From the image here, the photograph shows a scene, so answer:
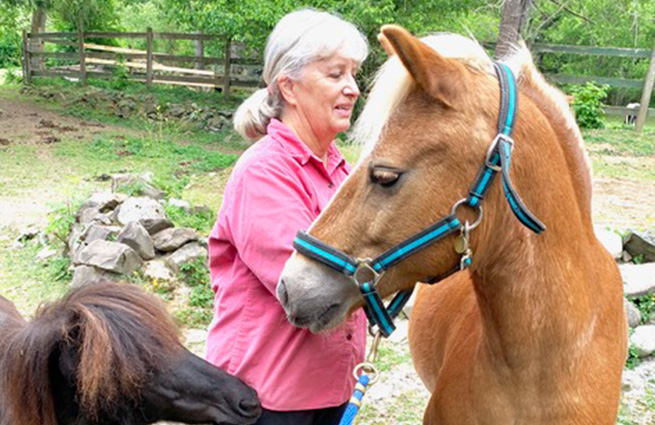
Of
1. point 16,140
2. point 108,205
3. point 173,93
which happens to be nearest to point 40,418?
point 108,205

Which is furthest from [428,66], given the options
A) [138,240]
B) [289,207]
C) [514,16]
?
[514,16]

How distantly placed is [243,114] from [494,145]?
37.6 inches

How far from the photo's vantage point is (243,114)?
202 centimetres

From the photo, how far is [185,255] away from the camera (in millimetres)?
5234

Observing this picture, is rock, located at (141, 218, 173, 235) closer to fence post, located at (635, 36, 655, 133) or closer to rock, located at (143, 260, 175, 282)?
rock, located at (143, 260, 175, 282)

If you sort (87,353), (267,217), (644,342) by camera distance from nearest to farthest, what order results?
(267,217)
(87,353)
(644,342)

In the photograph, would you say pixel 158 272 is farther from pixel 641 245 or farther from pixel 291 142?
pixel 641 245

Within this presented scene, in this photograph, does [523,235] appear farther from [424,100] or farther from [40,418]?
[40,418]

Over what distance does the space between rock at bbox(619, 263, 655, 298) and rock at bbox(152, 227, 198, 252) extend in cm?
378

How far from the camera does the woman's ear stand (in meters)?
1.84

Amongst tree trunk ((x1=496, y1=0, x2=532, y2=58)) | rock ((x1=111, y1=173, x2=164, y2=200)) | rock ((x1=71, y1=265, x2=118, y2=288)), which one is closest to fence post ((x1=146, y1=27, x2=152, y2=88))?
rock ((x1=111, y1=173, x2=164, y2=200))

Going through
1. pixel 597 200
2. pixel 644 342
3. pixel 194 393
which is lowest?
pixel 597 200

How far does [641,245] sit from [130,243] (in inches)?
179

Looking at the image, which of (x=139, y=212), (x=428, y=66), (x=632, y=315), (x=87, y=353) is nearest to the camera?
(x=428, y=66)
